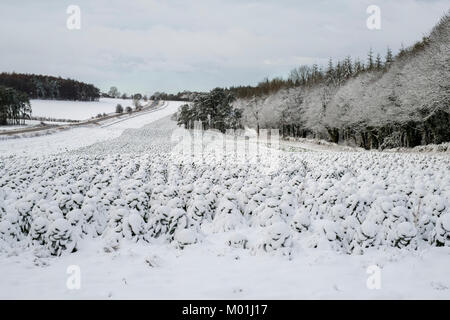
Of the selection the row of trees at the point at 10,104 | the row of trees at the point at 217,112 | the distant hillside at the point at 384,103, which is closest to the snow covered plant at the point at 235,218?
→ the distant hillside at the point at 384,103

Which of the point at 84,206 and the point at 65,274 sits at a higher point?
the point at 84,206

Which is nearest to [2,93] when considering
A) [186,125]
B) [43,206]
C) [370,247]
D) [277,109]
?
[186,125]

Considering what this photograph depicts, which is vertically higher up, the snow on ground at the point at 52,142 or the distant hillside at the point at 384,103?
the distant hillside at the point at 384,103

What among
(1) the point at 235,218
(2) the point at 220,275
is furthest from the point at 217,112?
(2) the point at 220,275

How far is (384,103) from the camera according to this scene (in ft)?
129

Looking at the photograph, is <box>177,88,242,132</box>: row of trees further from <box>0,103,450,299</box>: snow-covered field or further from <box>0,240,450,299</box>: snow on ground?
<box>0,240,450,299</box>: snow on ground

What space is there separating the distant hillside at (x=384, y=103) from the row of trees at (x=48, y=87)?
386 feet

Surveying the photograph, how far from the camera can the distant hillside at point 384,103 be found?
2913cm

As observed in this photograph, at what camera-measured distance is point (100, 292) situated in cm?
536

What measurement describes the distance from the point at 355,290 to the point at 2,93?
9511 centimetres

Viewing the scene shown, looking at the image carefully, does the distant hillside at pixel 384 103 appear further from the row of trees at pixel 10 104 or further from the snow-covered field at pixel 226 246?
the row of trees at pixel 10 104

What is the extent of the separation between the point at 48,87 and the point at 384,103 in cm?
15295

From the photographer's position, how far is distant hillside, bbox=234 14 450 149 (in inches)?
1147
